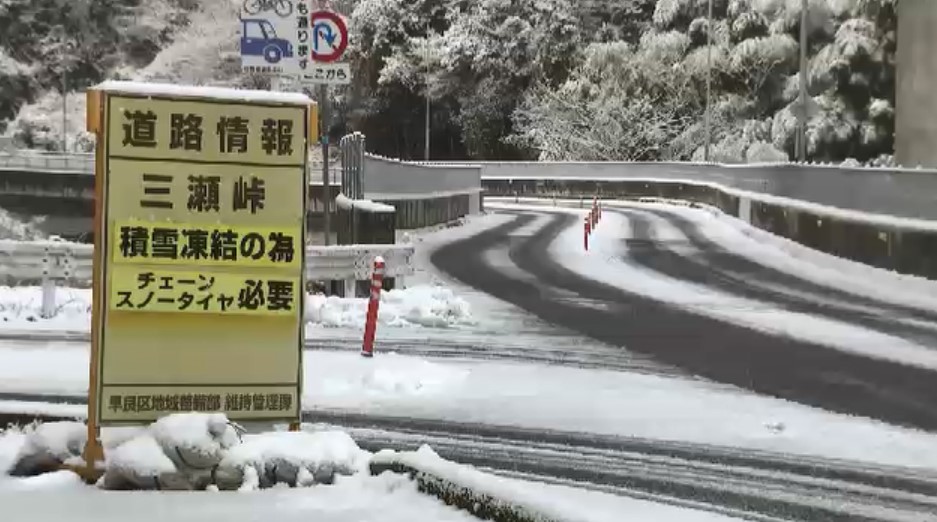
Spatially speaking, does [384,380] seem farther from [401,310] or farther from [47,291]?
[47,291]

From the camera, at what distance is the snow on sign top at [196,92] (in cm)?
732

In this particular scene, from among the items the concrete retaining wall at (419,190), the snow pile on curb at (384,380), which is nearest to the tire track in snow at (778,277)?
the concrete retaining wall at (419,190)

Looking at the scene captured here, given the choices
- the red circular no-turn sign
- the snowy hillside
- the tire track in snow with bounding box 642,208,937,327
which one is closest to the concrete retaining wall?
the tire track in snow with bounding box 642,208,937,327

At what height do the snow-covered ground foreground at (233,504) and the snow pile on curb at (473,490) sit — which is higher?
the snow pile on curb at (473,490)

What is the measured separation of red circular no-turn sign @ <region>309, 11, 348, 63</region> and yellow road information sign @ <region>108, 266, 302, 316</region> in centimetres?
949

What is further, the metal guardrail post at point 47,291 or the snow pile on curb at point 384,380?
the metal guardrail post at point 47,291

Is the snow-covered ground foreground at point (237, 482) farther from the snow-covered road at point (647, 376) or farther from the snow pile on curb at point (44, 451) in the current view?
the snow-covered road at point (647, 376)

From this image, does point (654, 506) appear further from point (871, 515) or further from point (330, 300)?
point (330, 300)

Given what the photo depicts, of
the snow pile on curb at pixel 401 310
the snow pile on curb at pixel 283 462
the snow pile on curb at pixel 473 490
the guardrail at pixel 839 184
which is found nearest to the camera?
the snow pile on curb at pixel 473 490

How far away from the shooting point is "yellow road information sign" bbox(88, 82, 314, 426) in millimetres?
7359

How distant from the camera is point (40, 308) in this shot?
16.3 metres

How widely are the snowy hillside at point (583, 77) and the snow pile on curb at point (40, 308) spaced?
45089 mm

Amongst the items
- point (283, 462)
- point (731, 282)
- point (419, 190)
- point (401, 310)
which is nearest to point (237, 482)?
point (283, 462)

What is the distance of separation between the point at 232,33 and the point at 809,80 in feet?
254
